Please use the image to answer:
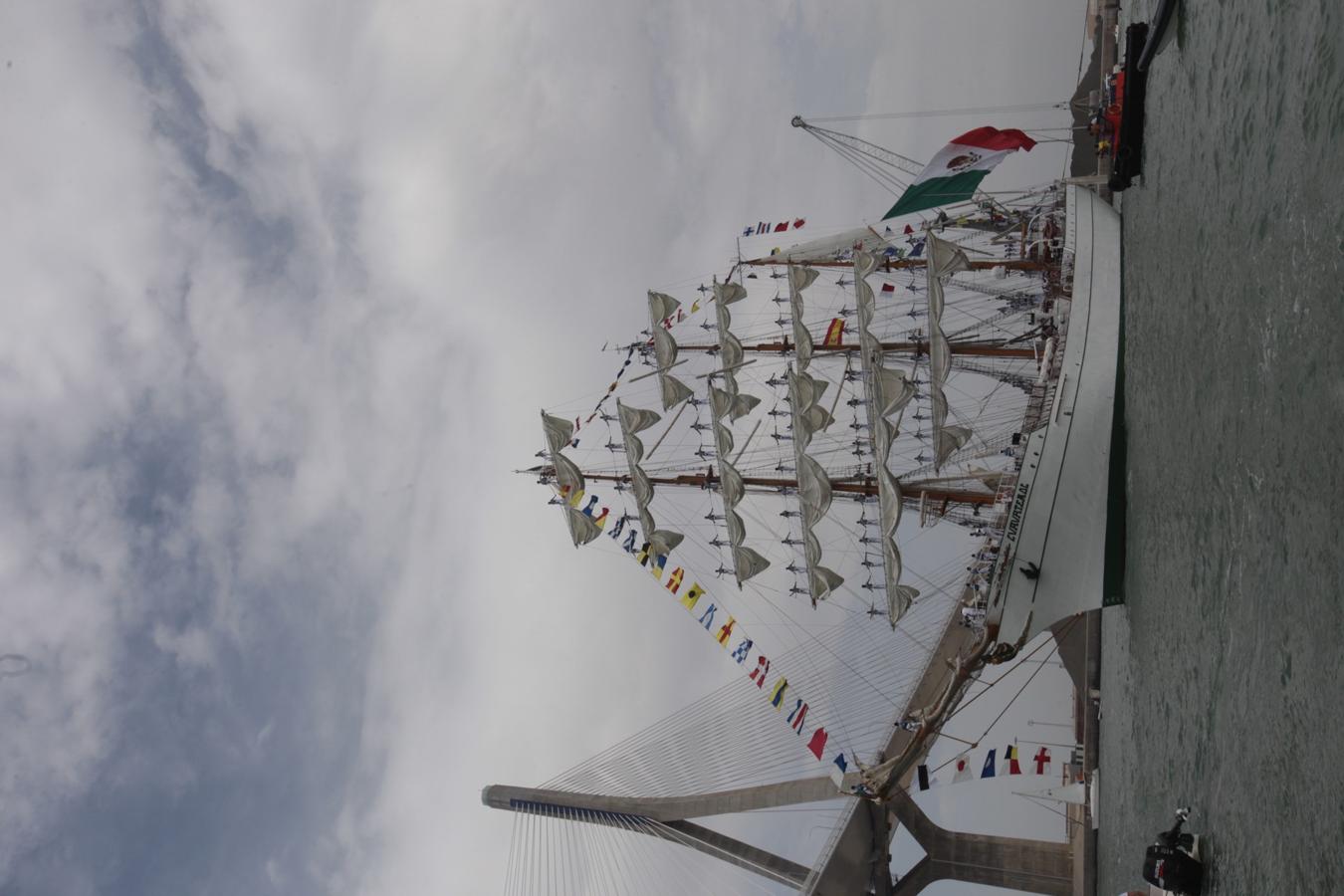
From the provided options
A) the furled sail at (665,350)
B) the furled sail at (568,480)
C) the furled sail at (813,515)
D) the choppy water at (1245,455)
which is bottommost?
the choppy water at (1245,455)

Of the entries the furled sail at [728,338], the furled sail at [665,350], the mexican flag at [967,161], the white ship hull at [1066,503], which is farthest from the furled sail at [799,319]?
the white ship hull at [1066,503]

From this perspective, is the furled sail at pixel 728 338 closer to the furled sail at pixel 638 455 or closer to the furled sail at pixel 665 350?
the furled sail at pixel 665 350

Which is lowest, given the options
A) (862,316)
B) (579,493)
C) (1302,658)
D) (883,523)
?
(1302,658)

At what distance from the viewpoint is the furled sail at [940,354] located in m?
22.6

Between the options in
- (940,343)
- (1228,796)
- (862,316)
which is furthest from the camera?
(862,316)

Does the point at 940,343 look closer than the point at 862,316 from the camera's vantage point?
Yes

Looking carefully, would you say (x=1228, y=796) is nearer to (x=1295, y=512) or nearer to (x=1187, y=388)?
(x=1295, y=512)

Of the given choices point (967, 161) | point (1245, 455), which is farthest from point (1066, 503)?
point (967, 161)

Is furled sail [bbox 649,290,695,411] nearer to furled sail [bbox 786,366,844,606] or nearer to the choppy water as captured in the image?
furled sail [bbox 786,366,844,606]

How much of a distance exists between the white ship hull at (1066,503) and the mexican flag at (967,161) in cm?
426

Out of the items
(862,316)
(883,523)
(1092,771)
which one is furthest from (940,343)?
(1092,771)

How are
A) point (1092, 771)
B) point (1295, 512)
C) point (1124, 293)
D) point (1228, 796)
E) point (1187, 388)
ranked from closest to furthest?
point (1295, 512)
point (1228, 796)
point (1187, 388)
point (1124, 293)
point (1092, 771)

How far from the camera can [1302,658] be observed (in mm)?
7957

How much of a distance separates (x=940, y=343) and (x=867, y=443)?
582 cm
